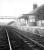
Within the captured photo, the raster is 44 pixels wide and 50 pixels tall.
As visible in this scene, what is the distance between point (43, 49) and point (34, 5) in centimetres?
5089

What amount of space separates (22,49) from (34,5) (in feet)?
167

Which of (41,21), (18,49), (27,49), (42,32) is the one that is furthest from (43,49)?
(41,21)

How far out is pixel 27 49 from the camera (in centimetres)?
825

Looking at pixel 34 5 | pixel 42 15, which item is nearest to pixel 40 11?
pixel 42 15

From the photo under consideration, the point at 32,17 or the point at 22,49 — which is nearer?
the point at 22,49

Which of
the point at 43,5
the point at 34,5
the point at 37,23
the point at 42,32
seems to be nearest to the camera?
the point at 42,32

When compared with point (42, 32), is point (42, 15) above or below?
above

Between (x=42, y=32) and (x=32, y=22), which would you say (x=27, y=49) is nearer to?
(x=42, y=32)

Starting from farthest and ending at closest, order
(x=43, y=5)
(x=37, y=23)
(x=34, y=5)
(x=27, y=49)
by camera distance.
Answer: (x=34, y=5)
(x=37, y=23)
(x=43, y=5)
(x=27, y=49)

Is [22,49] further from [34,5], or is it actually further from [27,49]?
[34,5]

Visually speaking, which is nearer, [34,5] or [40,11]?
[40,11]

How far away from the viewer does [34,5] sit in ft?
190

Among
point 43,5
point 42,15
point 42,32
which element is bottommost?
point 42,32

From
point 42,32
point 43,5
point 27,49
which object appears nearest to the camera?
point 27,49
